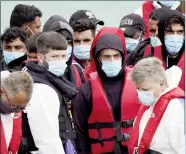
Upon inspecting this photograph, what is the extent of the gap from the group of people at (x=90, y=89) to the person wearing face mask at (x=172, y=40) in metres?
0.01

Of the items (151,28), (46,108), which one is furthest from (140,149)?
(151,28)

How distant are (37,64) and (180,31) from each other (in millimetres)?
2462

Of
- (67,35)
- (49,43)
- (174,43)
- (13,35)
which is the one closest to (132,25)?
(174,43)

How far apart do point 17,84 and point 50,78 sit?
3.98 ft

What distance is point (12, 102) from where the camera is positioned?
7.87m

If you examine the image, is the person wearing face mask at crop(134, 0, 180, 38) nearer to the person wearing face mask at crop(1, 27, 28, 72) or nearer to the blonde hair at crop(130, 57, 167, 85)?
the person wearing face mask at crop(1, 27, 28, 72)

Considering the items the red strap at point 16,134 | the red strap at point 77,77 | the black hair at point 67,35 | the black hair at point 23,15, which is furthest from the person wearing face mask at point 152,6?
the red strap at point 16,134

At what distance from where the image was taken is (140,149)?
28.9 feet

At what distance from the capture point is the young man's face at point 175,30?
427 inches

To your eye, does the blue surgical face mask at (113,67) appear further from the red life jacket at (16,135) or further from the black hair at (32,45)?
the red life jacket at (16,135)

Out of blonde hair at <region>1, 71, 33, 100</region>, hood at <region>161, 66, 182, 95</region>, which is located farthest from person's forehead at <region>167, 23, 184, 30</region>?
blonde hair at <region>1, 71, 33, 100</region>

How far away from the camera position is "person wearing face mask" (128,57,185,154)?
28.0ft

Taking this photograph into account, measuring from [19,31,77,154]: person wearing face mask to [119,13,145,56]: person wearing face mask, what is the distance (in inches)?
112

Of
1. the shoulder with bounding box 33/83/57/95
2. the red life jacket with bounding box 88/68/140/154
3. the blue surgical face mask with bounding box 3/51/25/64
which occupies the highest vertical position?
the blue surgical face mask with bounding box 3/51/25/64
